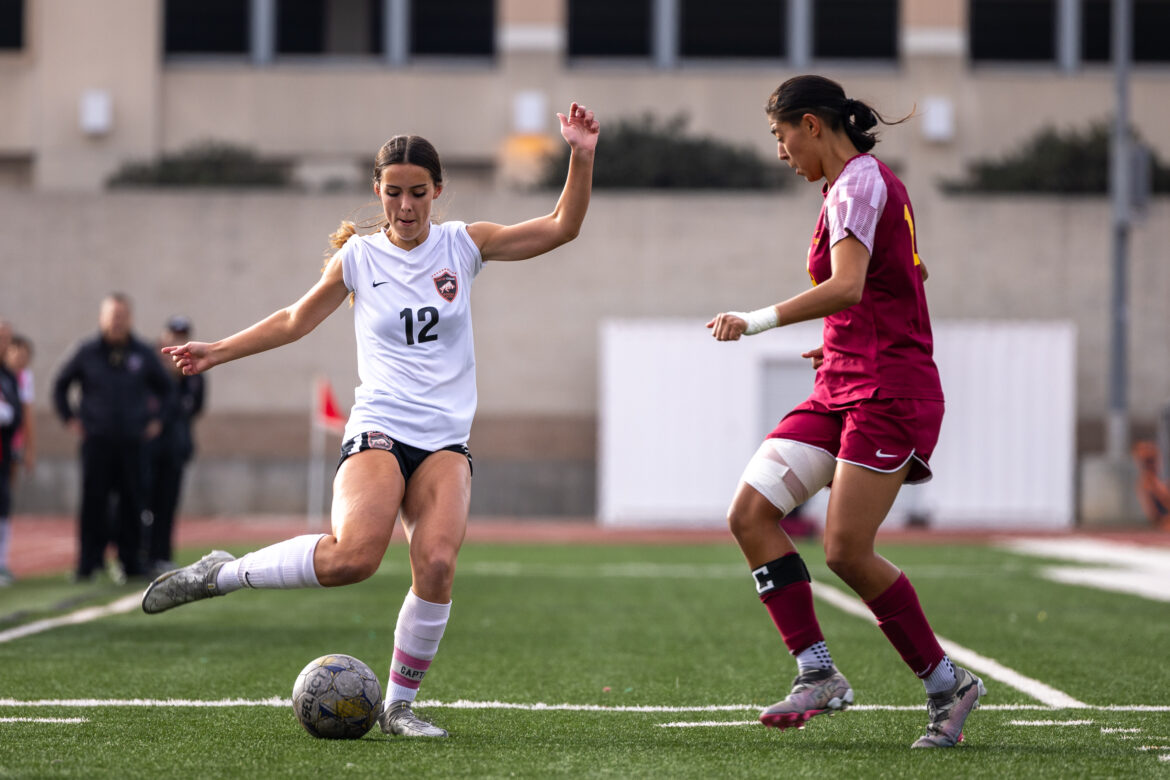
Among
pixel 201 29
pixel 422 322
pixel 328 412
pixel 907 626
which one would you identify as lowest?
pixel 328 412

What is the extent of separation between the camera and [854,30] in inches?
1192

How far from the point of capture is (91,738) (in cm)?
545

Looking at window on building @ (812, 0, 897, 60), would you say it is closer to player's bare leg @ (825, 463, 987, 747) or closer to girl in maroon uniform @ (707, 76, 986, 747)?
girl in maroon uniform @ (707, 76, 986, 747)

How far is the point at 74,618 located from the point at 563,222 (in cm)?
562

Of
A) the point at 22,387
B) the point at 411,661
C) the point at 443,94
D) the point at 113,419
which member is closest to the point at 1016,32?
the point at 443,94

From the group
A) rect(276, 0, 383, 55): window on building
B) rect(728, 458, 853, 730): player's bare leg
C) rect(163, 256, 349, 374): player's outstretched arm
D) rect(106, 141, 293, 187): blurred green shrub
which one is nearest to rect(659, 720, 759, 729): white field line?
rect(728, 458, 853, 730): player's bare leg

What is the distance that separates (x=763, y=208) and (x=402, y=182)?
21.3m

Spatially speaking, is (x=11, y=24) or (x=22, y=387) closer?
(x=22, y=387)

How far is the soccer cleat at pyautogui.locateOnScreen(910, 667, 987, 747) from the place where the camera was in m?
5.36

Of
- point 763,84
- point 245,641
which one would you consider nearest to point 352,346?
point 763,84

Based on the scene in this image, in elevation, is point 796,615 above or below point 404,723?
above

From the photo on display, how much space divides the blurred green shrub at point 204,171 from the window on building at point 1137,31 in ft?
50.8

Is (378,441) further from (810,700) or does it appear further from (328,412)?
(328,412)

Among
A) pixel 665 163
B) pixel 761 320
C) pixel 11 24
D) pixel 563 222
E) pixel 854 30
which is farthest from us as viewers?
pixel 854 30
